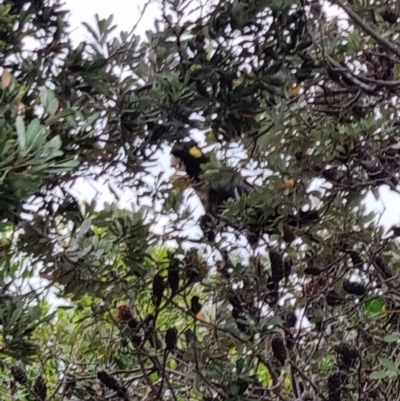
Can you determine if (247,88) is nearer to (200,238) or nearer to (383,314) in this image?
(200,238)

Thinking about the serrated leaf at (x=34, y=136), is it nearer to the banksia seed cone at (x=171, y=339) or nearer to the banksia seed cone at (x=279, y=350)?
the banksia seed cone at (x=171, y=339)

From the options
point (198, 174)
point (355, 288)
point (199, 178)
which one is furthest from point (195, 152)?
point (355, 288)

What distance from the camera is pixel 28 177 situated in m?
0.81

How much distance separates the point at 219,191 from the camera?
1.89 metres

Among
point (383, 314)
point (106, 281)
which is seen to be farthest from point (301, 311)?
point (106, 281)

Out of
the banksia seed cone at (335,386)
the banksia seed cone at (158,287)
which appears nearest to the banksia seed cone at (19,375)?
the banksia seed cone at (158,287)

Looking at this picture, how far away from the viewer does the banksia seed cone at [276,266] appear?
1530 mm

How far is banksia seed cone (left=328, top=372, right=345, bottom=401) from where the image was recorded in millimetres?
1545

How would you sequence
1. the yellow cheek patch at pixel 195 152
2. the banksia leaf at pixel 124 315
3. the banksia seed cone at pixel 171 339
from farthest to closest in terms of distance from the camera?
the yellow cheek patch at pixel 195 152 → the banksia leaf at pixel 124 315 → the banksia seed cone at pixel 171 339

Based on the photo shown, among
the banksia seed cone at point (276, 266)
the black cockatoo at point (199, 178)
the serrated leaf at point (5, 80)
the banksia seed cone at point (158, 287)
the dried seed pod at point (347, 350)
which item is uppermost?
the black cockatoo at point (199, 178)

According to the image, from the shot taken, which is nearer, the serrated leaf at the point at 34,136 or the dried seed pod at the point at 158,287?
the serrated leaf at the point at 34,136

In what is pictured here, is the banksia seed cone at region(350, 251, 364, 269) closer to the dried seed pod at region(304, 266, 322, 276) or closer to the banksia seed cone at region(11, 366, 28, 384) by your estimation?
the dried seed pod at region(304, 266, 322, 276)

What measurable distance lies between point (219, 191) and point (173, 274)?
460 millimetres

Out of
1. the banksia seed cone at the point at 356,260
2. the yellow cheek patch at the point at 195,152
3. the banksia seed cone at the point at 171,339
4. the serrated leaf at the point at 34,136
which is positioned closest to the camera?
the serrated leaf at the point at 34,136
